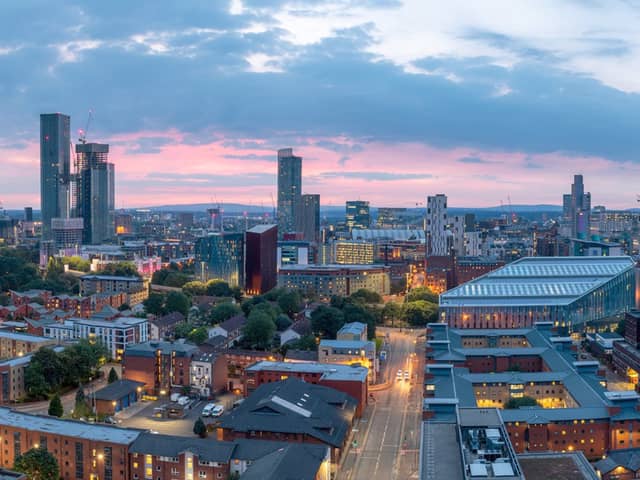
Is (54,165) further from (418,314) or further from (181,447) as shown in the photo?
(181,447)

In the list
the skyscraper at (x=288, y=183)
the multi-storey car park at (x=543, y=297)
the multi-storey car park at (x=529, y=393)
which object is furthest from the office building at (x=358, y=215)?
the multi-storey car park at (x=529, y=393)

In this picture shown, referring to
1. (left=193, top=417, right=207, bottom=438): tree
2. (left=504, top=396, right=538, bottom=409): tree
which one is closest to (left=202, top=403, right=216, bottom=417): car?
(left=193, top=417, right=207, bottom=438): tree

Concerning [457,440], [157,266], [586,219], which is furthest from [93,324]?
[586,219]

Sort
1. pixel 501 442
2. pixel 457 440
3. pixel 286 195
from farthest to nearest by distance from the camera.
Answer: pixel 286 195
pixel 457 440
pixel 501 442

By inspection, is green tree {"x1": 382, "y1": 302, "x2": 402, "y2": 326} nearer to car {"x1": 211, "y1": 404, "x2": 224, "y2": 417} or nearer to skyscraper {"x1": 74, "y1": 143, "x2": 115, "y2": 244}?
car {"x1": 211, "y1": 404, "x2": 224, "y2": 417}

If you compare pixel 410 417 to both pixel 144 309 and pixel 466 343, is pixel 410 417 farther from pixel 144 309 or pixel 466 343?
pixel 144 309

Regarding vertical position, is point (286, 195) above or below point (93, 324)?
above

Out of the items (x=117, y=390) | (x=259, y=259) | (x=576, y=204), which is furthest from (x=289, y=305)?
(x=576, y=204)
